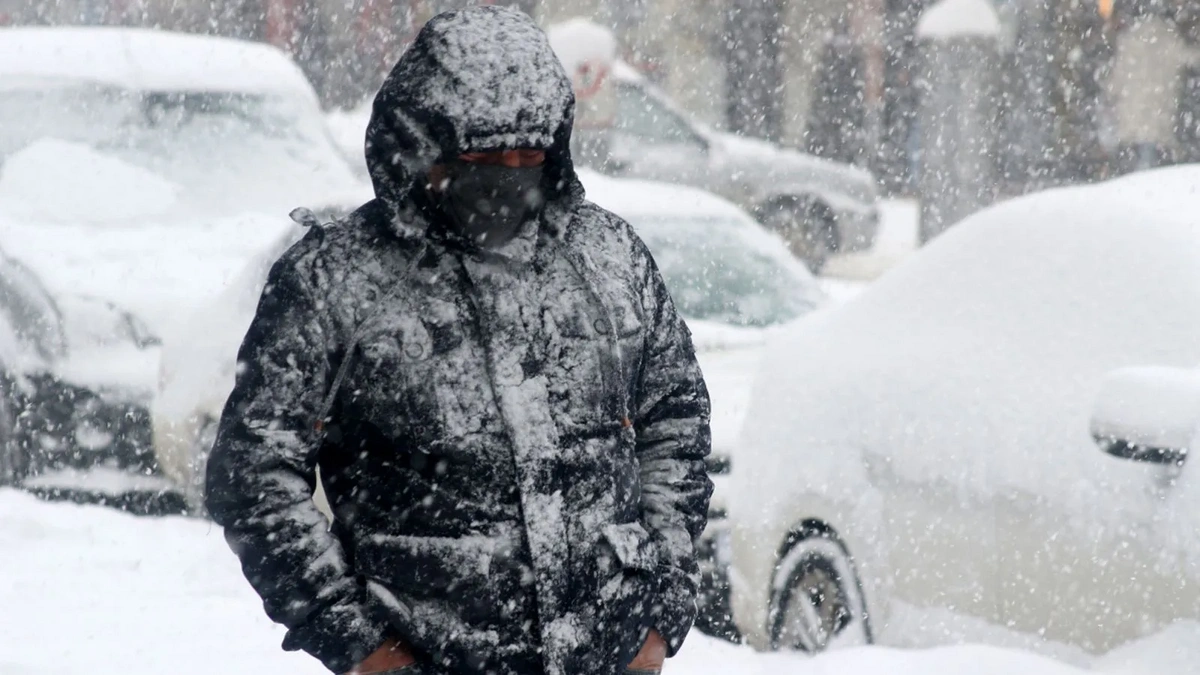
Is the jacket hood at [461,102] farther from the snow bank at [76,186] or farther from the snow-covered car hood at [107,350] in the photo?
the snow bank at [76,186]

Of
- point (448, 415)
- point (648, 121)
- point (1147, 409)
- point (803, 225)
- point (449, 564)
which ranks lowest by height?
point (803, 225)

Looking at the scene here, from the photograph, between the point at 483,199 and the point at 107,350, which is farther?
the point at 107,350

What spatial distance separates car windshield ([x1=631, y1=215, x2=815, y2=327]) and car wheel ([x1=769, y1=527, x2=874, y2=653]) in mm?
2665

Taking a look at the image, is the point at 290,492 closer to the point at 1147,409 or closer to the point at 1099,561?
the point at 1147,409

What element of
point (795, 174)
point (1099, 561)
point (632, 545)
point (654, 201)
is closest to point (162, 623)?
point (1099, 561)

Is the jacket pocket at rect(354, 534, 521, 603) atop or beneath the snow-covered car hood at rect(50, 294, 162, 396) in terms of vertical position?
atop

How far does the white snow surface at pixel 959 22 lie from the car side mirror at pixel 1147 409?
9278mm

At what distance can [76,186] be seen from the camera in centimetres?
1080

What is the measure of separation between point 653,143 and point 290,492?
16.9m

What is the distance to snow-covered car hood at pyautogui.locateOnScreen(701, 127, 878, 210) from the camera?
1952cm

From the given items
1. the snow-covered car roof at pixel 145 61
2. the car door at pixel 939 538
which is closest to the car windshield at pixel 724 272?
the car door at pixel 939 538

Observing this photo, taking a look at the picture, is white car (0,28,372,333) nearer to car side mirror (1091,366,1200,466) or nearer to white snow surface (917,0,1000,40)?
white snow surface (917,0,1000,40)

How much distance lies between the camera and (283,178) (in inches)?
451

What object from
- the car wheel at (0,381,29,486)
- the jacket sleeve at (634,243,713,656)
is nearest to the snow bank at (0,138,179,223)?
the car wheel at (0,381,29,486)
